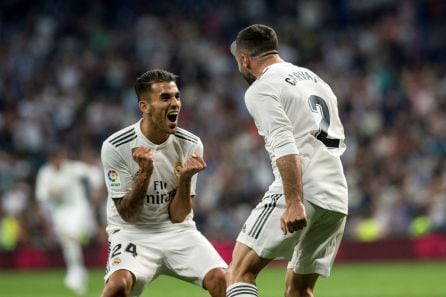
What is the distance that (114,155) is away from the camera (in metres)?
7.92

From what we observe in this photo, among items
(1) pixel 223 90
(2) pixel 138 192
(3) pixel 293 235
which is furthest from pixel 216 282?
(1) pixel 223 90

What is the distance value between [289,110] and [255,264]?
104 cm

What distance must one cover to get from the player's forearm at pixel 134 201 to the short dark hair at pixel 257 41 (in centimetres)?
119

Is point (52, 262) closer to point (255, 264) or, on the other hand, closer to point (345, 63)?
point (345, 63)

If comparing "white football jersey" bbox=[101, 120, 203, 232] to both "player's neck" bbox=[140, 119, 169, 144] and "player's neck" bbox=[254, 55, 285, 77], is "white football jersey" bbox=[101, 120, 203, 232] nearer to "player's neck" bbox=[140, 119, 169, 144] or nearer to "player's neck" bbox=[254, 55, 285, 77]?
"player's neck" bbox=[140, 119, 169, 144]

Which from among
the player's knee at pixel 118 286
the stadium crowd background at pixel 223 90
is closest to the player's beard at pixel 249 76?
the player's knee at pixel 118 286

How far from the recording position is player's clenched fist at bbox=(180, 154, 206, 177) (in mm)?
7609

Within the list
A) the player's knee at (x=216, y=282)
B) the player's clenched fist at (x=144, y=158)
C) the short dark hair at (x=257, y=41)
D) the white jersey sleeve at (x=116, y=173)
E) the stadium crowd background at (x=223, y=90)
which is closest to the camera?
the short dark hair at (x=257, y=41)

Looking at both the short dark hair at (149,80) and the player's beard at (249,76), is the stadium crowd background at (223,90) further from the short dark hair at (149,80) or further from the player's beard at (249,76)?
the player's beard at (249,76)

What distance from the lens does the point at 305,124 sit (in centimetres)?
704

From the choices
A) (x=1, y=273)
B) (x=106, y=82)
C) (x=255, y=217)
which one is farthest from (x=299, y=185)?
(x=106, y=82)

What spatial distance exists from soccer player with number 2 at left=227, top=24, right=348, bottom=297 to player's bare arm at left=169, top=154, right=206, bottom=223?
27.2 inches

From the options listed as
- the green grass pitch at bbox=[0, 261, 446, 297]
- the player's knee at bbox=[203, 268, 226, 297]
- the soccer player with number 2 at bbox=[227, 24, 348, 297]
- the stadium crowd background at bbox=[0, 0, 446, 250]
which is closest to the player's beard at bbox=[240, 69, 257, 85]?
the soccer player with number 2 at bbox=[227, 24, 348, 297]

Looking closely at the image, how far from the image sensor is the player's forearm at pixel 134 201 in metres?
7.64
